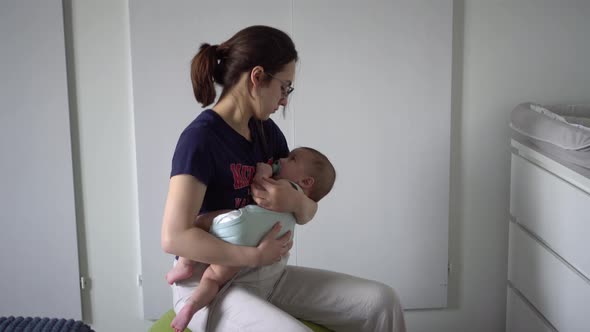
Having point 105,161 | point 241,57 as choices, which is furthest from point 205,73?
point 105,161

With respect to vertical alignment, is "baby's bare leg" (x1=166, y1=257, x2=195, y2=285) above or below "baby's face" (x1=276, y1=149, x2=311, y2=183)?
below

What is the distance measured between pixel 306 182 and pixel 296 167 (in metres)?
0.05

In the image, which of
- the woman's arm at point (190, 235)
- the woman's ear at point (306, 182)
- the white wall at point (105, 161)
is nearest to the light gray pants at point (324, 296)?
the woman's arm at point (190, 235)

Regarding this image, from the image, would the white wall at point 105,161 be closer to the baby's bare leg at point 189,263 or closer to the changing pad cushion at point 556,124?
the baby's bare leg at point 189,263

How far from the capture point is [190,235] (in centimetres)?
171

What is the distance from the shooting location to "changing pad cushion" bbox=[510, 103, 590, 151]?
2195 millimetres

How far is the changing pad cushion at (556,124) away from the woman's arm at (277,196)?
0.90 meters

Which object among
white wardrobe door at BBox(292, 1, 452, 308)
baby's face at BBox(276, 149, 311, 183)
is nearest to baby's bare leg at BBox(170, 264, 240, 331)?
baby's face at BBox(276, 149, 311, 183)

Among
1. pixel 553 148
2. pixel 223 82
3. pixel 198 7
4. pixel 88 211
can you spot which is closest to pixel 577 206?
pixel 553 148

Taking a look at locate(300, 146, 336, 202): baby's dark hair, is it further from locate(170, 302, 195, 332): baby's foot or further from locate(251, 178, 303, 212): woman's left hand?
locate(170, 302, 195, 332): baby's foot

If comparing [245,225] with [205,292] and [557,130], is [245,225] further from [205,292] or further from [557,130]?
[557,130]

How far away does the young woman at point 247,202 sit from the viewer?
67.6 inches

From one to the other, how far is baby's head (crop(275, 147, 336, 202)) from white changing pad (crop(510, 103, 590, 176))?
789 millimetres

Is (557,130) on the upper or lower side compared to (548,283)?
upper
